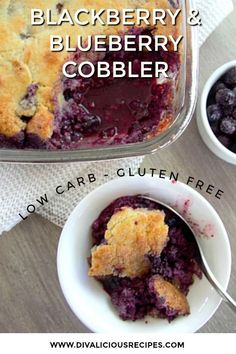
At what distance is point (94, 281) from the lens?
3.66ft

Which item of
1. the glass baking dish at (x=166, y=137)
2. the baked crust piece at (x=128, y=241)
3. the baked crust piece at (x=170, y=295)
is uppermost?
the glass baking dish at (x=166, y=137)

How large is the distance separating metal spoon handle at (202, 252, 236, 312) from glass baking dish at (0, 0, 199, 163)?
0.77ft

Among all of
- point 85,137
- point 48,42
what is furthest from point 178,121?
point 48,42

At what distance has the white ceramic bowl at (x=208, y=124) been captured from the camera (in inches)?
43.7

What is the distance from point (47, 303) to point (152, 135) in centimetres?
39

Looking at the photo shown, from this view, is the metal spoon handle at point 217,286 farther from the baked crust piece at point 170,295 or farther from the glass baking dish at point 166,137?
the glass baking dish at point 166,137

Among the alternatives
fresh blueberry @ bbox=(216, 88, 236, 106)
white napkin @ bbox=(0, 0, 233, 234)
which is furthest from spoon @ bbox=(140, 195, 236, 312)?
fresh blueberry @ bbox=(216, 88, 236, 106)

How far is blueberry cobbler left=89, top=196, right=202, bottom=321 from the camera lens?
1.06m

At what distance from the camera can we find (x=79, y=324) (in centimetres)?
116

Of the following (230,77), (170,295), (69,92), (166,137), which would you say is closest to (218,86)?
(230,77)

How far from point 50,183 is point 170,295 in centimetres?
32

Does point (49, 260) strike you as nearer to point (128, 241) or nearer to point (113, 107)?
point (128, 241)

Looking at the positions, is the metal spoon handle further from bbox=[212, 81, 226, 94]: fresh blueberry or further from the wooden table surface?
bbox=[212, 81, 226, 94]: fresh blueberry

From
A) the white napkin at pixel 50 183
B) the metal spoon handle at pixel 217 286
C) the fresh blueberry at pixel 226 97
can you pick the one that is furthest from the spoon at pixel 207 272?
the fresh blueberry at pixel 226 97
